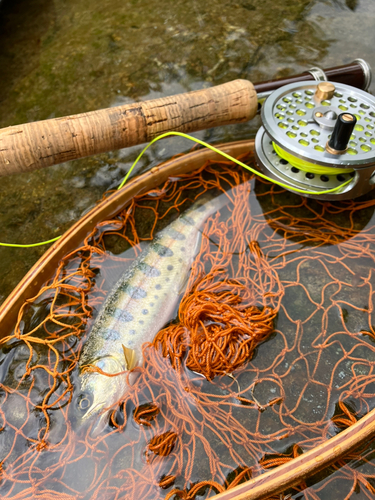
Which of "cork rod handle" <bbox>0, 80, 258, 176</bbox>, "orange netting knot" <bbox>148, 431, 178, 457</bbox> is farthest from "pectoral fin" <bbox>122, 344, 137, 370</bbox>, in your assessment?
"cork rod handle" <bbox>0, 80, 258, 176</bbox>

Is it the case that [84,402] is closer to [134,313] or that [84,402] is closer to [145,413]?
[145,413]

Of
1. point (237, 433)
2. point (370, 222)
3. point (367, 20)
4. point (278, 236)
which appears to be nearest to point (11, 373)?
point (237, 433)

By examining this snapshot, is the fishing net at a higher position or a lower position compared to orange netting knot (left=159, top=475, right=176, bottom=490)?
higher

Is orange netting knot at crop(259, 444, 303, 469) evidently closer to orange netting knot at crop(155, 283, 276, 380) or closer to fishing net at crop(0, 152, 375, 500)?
fishing net at crop(0, 152, 375, 500)

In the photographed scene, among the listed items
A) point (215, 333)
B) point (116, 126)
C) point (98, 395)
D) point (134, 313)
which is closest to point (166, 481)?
point (98, 395)

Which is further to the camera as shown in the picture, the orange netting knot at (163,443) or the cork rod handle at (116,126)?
the cork rod handle at (116,126)

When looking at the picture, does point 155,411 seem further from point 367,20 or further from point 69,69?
point 367,20

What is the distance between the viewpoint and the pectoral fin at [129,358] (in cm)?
188

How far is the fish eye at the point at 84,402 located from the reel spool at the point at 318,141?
151cm

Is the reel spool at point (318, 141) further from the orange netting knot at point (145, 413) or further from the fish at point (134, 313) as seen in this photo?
the orange netting knot at point (145, 413)

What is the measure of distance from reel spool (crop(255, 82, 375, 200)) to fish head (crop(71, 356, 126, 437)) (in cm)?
135

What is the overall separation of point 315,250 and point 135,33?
105 inches

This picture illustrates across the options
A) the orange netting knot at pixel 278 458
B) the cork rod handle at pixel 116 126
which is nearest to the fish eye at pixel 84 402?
the orange netting knot at pixel 278 458

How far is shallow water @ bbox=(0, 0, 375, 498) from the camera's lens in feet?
9.23
